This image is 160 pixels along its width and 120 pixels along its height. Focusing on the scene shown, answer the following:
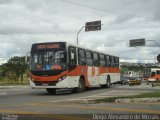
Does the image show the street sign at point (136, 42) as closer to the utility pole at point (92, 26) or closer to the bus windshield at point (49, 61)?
the utility pole at point (92, 26)

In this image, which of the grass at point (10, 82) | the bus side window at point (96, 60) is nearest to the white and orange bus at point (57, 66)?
the bus side window at point (96, 60)

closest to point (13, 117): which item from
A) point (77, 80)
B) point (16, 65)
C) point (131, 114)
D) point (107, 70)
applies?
point (131, 114)

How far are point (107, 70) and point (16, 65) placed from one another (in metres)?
34.2

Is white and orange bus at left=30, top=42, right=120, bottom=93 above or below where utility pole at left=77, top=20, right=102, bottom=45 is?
below

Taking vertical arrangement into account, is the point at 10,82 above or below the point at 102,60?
below

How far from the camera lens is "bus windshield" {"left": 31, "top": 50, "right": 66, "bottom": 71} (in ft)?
78.9

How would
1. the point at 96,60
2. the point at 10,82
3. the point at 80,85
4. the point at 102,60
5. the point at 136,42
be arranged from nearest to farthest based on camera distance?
1. the point at 80,85
2. the point at 96,60
3. the point at 102,60
4. the point at 10,82
5. the point at 136,42

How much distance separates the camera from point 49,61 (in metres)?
24.2

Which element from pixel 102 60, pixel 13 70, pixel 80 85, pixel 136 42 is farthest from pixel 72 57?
pixel 136 42

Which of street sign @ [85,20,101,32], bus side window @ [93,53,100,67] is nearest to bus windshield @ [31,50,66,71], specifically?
bus side window @ [93,53,100,67]

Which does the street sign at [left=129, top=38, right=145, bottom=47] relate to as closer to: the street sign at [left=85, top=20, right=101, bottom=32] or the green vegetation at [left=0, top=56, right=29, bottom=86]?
the green vegetation at [left=0, top=56, right=29, bottom=86]

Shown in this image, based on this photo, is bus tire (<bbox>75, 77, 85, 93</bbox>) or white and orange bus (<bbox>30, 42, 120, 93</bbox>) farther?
bus tire (<bbox>75, 77, 85, 93</bbox>)

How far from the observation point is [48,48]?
24.5 metres

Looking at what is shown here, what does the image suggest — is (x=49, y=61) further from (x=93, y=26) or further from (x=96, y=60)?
(x=93, y=26)
